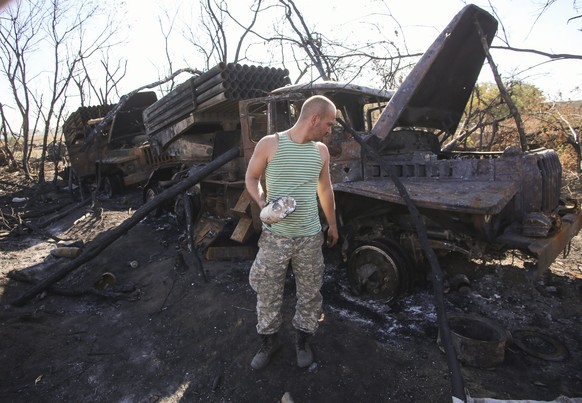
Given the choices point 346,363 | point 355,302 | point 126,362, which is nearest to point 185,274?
point 126,362

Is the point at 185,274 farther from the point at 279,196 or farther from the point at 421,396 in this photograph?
the point at 421,396

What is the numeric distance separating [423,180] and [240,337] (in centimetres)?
241

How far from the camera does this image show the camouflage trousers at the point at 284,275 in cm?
274

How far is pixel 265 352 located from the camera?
9.95 feet

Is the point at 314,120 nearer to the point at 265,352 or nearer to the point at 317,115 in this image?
the point at 317,115

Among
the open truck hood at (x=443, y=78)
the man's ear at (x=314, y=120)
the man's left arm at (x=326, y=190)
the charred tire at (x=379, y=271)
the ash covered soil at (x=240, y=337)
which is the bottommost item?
the ash covered soil at (x=240, y=337)

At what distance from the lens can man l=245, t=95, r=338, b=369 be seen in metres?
2.59

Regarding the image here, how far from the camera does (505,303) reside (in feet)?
13.2

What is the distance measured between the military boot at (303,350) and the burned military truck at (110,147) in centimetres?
808

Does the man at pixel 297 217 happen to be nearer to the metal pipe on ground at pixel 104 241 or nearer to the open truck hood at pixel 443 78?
the open truck hood at pixel 443 78

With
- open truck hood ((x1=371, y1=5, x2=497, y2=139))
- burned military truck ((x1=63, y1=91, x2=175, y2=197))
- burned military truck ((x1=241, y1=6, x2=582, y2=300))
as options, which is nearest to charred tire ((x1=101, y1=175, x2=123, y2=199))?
burned military truck ((x1=63, y1=91, x2=175, y2=197))

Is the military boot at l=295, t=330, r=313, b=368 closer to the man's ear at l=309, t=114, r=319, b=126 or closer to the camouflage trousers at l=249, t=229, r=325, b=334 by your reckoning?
the camouflage trousers at l=249, t=229, r=325, b=334

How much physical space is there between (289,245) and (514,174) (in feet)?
7.42

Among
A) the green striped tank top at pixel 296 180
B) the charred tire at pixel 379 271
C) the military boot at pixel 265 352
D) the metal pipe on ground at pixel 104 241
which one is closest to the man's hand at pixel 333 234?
the green striped tank top at pixel 296 180
